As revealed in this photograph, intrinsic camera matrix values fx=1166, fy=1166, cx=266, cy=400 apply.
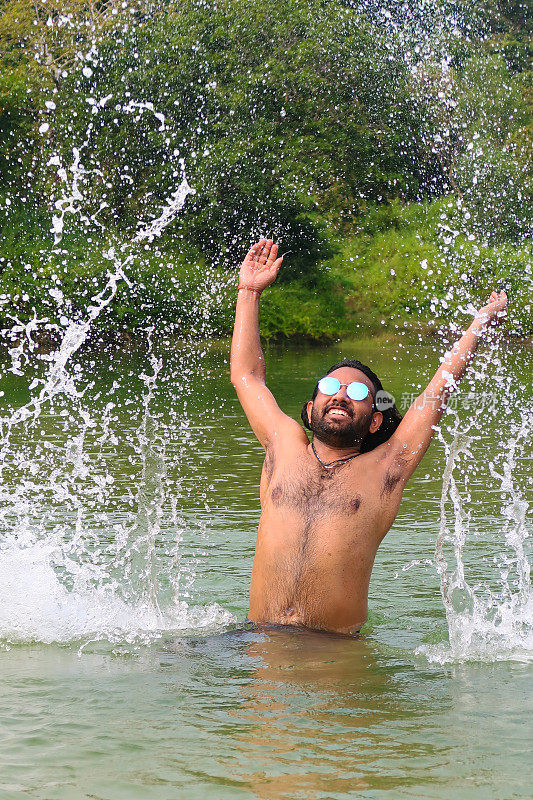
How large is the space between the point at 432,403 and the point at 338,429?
406 millimetres

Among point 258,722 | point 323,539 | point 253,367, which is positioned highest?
point 253,367

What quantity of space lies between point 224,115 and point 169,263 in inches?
228

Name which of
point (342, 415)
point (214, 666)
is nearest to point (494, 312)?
point (342, 415)

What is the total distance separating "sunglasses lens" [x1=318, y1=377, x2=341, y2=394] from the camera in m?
4.84

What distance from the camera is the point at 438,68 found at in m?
35.7

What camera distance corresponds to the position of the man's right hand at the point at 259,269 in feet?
17.4

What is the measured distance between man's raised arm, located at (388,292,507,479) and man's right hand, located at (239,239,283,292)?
35.7 inches

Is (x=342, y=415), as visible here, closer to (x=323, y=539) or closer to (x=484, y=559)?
(x=323, y=539)

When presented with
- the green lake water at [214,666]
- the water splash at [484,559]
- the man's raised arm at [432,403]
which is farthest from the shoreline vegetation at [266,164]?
the man's raised arm at [432,403]

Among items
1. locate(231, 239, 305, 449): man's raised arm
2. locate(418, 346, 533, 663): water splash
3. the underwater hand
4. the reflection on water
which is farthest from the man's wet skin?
the underwater hand

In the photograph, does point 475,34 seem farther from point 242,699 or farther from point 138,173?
point 242,699

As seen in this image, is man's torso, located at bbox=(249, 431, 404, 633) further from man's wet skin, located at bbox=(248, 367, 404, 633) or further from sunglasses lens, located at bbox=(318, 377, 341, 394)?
sunglasses lens, located at bbox=(318, 377, 341, 394)

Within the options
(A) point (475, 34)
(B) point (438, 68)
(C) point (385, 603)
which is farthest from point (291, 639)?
(A) point (475, 34)

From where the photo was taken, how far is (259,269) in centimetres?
536
